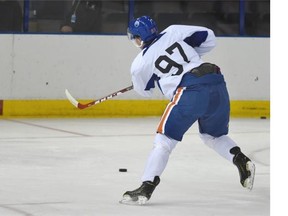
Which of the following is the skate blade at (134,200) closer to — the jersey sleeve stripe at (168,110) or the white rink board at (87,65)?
the jersey sleeve stripe at (168,110)

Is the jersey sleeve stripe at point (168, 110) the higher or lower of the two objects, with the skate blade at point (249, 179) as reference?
higher

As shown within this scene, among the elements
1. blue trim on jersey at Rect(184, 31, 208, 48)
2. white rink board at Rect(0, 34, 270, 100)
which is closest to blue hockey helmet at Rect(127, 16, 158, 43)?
blue trim on jersey at Rect(184, 31, 208, 48)

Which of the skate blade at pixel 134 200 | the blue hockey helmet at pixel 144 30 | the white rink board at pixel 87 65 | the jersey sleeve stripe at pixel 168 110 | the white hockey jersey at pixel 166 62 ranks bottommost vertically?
the white rink board at pixel 87 65

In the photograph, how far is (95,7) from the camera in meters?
10.1

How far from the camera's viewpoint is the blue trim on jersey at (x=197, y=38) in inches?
217

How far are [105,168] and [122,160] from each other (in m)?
0.45

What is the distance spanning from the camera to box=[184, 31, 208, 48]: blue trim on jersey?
5.52m

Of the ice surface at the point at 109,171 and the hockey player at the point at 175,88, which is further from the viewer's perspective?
the hockey player at the point at 175,88

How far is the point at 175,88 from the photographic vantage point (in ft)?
17.5

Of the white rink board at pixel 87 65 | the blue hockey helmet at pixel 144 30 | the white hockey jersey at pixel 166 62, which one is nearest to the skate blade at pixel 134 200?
the white hockey jersey at pixel 166 62

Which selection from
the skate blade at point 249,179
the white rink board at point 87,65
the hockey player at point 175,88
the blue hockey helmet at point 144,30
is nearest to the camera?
the hockey player at point 175,88

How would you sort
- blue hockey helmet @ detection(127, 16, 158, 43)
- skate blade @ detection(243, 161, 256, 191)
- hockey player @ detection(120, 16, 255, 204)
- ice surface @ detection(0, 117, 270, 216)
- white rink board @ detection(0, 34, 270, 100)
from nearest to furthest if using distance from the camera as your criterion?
ice surface @ detection(0, 117, 270, 216) < hockey player @ detection(120, 16, 255, 204) < blue hockey helmet @ detection(127, 16, 158, 43) < skate blade @ detection(243, 161, 256, 191) < white rink board @ detection(0, 34, 270, 100)

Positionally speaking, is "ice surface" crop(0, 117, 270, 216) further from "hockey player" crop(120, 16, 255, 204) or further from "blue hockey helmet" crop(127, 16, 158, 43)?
"blue hockey helmet" crop(127, 16, 158, 43)
